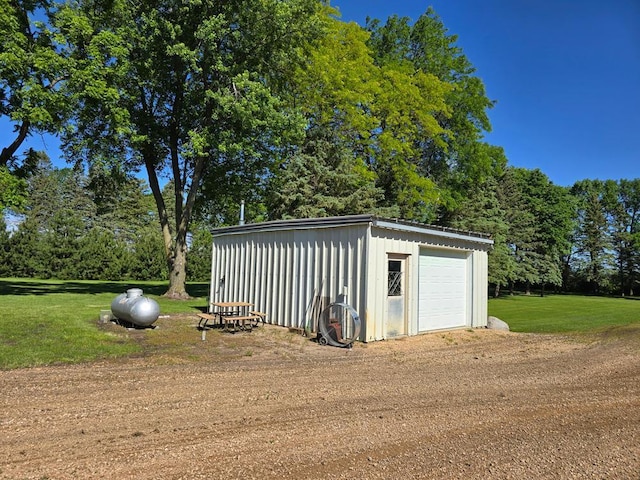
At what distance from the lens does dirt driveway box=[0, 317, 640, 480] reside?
365cm

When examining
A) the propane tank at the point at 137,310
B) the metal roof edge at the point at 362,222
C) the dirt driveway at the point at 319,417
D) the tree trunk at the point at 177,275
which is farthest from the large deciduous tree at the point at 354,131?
the dirt driveway at the point at 319,417

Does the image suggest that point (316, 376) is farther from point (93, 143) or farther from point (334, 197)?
point (93, 143)

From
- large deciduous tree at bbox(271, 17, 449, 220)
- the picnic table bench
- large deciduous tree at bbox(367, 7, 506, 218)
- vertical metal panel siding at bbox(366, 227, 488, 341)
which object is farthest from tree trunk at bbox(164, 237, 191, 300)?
large deciduous tree at bbox(367, 7, 506, 218)

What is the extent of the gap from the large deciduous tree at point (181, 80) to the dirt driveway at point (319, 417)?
11.6m

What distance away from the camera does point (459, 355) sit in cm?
895

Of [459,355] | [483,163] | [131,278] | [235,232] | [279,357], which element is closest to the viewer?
[279,357]

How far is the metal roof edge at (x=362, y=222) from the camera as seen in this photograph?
10.2 meters

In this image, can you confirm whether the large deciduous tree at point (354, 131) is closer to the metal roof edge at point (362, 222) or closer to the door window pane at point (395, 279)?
the metal roof edge at point (362, 222)

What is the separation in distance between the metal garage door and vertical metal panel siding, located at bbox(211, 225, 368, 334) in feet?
7.76

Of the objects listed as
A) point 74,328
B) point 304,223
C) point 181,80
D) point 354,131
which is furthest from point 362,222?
point 354,131

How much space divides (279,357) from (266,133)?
12.8 meters

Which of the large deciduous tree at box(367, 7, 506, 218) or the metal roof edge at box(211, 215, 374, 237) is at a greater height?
the large deciduous tree at box(367, 7, 506, 218)

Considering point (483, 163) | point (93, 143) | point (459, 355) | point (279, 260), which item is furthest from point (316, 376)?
point (483, 163)

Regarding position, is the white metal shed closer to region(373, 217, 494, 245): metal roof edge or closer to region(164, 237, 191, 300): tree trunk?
region(373, 217, 494, 245): metal roof edge
